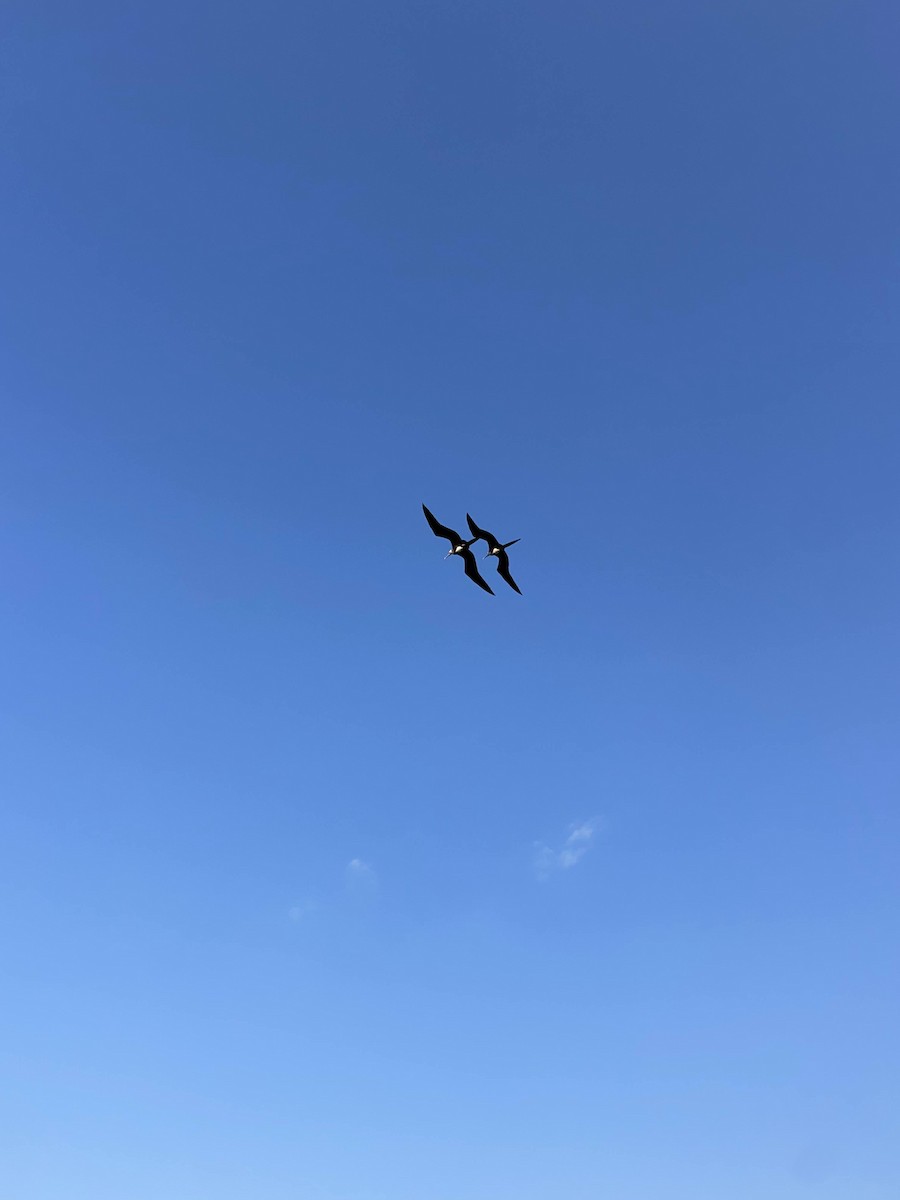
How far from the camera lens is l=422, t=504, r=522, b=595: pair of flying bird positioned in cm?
4984

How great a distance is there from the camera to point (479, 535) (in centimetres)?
5059

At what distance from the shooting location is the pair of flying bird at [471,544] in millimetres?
49844

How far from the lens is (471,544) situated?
5169cm
